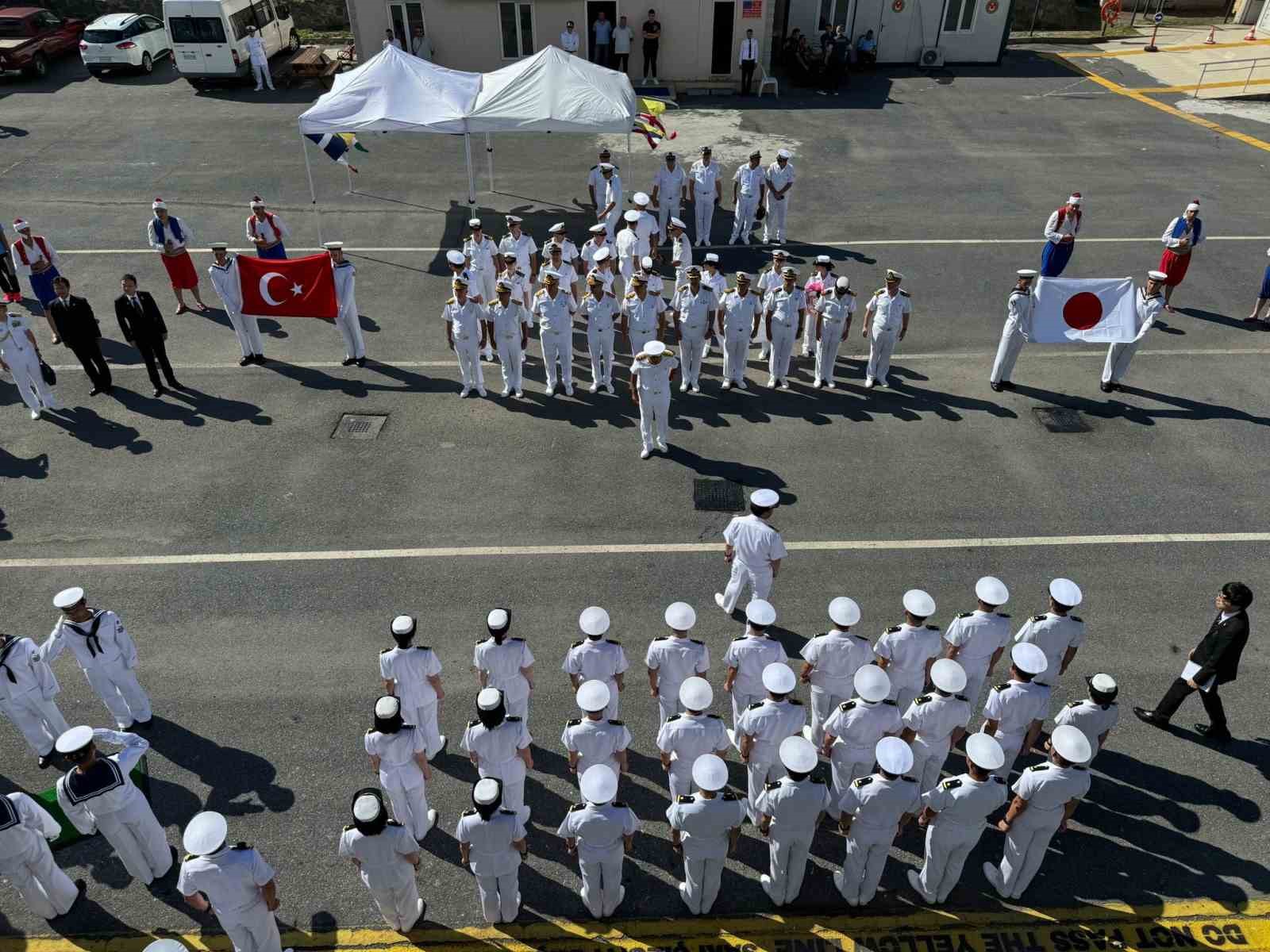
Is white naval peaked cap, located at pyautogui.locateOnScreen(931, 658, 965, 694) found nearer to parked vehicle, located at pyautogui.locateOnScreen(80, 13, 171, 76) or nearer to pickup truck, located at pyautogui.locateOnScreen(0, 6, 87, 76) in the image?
parked vehicle, located at pyautogui.locateOnScreen(80, 13, 171, 76)

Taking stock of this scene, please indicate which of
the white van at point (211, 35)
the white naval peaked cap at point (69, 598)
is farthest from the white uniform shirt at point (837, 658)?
the white van at point (211, 35)

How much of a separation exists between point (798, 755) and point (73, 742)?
4930mm

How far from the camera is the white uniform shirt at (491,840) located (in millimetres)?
5844

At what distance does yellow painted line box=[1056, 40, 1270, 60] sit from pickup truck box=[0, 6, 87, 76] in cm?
3409

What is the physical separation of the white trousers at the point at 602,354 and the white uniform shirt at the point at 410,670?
6.56 m

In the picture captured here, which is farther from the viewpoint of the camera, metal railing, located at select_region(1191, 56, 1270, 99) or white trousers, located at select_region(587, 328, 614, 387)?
metal railing, located at select_region(1191, 56, 1270, 99)

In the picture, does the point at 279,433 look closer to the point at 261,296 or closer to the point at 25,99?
the point at 261,296

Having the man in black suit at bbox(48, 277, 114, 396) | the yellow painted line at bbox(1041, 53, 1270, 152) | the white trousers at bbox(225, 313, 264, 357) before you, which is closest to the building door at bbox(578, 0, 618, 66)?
the yellow painted line at bbox(1041, 53, 1270, 152)

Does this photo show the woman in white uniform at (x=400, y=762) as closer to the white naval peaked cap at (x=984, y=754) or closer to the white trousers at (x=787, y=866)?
the white trousers at (x=787, y=866)

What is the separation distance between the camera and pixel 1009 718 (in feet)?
22.8

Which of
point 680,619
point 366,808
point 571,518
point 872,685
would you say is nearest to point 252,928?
point 366,808

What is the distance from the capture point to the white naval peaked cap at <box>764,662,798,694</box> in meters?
6.59

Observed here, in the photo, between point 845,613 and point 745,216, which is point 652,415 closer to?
point 845,613

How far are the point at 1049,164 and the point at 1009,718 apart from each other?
63.2 ft
